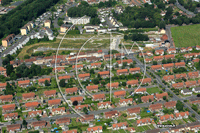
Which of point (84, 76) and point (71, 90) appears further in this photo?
point (84, 76)

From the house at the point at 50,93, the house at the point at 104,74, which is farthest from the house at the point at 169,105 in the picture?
the house at the point at 50,93

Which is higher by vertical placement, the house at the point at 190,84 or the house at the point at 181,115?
the house at the point at 181,115

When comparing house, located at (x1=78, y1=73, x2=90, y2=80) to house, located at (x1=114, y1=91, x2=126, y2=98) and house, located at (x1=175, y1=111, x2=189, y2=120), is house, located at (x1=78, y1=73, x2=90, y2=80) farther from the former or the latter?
house, located at (x1=175, y1=111, x2=189, y2=120)

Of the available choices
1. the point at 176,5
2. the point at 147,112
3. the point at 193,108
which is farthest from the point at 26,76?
the point at 176,5

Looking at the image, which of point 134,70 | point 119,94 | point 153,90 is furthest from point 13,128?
point 134,70

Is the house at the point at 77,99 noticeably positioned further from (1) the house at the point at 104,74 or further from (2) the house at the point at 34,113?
(1) the house at the point at 104,74

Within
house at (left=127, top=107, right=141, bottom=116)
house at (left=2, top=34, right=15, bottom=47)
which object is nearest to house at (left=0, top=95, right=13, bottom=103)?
house at (left=127, top=107, right=141, bottom=116)

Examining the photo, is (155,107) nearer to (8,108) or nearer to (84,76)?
(84,76)

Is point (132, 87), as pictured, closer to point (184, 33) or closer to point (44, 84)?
point (44, 84)

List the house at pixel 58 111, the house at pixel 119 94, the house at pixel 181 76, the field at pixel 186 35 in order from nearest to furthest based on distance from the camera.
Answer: the house at pixel 58 111 < the house at pixel 119 94 < the house at pixel 181 76 < the field at pixel 186 35
